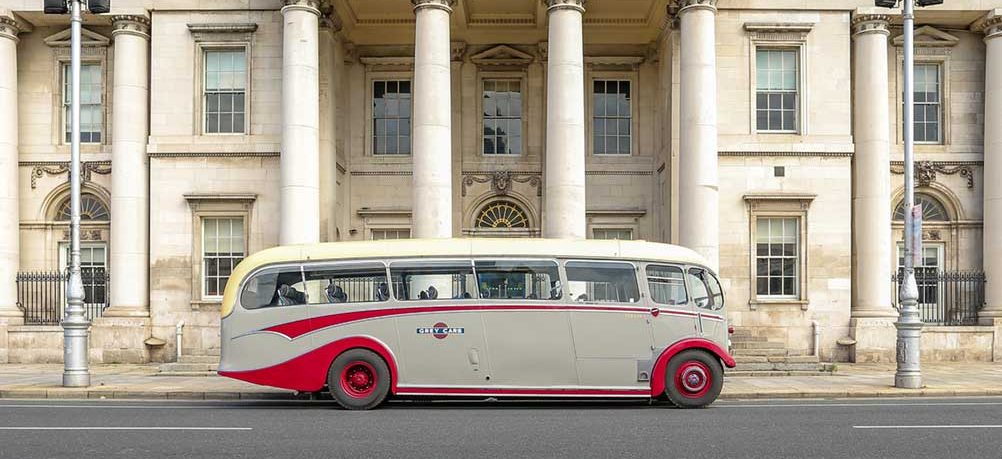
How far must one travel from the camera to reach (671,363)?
16844 millimetres

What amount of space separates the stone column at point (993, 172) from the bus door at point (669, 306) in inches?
541

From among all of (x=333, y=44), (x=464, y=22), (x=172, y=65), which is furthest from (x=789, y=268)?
(x=172, y=65)

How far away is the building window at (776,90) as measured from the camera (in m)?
27.2

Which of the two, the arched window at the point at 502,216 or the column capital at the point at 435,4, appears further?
the arched window at the point at 502,216

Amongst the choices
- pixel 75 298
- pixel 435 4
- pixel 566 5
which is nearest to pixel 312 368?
pixel 75 298

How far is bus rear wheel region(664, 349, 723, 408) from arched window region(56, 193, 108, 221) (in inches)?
714

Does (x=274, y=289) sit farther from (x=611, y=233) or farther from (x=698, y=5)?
(x=611, y=233)

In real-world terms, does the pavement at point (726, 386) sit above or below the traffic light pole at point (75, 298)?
below

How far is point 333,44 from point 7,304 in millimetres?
10852

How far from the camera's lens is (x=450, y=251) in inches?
672

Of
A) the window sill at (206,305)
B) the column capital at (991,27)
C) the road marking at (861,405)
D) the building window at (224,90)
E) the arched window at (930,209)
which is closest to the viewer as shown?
the road marking at (861,405)

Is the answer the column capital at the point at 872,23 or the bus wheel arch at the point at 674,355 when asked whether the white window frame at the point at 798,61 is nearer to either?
the column capital at the point at 872,23

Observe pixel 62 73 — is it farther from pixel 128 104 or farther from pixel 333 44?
pixel 333 44

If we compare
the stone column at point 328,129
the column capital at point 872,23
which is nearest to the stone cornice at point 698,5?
the column capital at point 872,23
